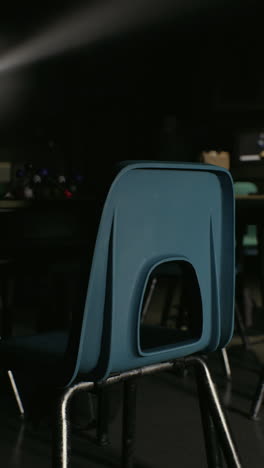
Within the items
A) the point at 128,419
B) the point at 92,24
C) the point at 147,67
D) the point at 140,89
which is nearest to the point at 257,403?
the point at 128,419

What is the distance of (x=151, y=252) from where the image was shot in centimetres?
123

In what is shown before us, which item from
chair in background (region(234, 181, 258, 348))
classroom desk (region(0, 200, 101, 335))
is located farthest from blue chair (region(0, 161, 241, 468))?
chair in background (region(234, 181, 258, 348))

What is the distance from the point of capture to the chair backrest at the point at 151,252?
45.4 inches

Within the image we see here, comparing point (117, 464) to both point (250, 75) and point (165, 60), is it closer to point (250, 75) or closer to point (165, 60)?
point (250, 75)

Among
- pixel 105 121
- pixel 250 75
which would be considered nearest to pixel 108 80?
pixel 105 121

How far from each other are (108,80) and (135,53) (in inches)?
58.4

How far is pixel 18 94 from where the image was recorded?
40.8 feet

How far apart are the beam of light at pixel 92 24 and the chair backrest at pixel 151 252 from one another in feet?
23.4

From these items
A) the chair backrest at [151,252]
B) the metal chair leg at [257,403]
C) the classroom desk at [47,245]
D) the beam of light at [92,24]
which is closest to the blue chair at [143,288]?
the chair backrest at [151,252]

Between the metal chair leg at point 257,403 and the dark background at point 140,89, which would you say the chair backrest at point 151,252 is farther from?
the dark background at point 140,89

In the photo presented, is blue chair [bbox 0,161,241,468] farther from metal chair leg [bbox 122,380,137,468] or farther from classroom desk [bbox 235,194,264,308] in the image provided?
classroom desk [bbox 235,194,264,308]

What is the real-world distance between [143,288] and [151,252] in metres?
0.07

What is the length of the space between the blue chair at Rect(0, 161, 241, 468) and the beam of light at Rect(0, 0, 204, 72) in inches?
281

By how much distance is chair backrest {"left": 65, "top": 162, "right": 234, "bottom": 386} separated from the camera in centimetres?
115
